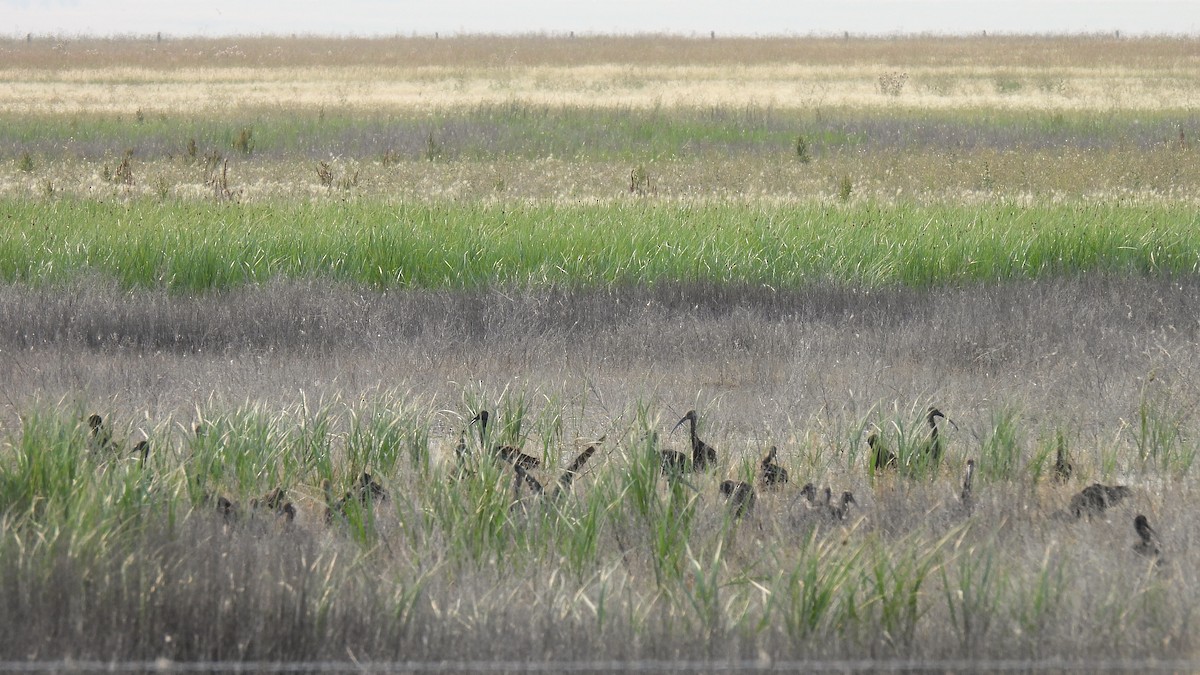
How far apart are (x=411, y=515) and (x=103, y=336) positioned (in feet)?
Answer: 15.0

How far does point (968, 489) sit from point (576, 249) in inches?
205

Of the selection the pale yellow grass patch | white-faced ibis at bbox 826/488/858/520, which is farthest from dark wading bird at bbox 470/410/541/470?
the pale yellow grass patch

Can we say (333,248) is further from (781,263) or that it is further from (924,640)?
(924,640)

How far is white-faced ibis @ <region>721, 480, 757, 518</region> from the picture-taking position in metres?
3.83

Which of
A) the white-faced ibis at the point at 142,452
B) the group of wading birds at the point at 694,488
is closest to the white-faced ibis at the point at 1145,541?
the group of wading birds at the point at 694,488

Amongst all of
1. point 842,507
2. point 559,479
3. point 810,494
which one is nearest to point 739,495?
point 810,494

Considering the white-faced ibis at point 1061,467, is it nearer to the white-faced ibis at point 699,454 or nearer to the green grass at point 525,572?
the green grass at point 525,572

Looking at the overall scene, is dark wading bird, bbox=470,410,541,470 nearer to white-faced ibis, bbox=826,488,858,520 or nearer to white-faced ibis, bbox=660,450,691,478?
white-faced ibis, bbox=660,450,691,478

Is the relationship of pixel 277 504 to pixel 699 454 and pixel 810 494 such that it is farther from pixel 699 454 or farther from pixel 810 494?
pixel 810 494

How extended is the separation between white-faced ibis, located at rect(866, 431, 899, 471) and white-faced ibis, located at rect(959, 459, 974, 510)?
33 centimetres

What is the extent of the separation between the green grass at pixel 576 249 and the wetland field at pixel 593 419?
0.05 meters

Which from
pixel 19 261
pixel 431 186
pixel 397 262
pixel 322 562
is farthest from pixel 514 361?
pixel 431 186

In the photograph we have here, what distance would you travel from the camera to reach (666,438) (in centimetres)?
515

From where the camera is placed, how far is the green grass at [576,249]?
334 inches
